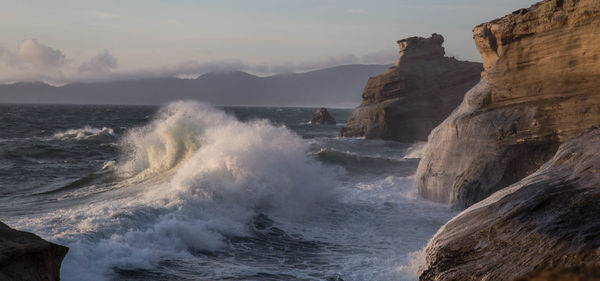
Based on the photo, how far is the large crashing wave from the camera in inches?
321

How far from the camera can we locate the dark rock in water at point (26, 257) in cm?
436

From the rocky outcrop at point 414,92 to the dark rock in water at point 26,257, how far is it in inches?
1278

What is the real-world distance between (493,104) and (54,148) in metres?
24.0

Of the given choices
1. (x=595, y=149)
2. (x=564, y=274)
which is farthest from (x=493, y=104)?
(x=564, y=274)

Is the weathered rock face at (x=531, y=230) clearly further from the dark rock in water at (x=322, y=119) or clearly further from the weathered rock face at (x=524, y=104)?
the dark rock in water at (x=322, y=119)

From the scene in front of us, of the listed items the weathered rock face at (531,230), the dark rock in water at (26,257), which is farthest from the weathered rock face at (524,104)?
the dark rock in water at (26,257)

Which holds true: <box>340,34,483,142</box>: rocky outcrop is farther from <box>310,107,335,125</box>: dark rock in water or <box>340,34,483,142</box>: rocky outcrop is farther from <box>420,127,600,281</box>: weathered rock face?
<box>420,127,600,281</box>: weathered rock face

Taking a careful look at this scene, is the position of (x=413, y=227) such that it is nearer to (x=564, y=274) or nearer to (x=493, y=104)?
(x=493, y=104)

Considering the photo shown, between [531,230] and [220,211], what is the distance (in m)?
7.45

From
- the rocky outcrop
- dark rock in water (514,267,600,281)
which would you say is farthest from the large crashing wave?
the rocky outcrop

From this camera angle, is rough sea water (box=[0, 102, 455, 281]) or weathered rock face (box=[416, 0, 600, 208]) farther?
weathered rock face (box=[416, 0, 600, 208])

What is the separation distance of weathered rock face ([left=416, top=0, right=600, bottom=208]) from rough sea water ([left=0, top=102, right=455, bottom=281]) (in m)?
1.28

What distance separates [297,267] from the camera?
825 cm

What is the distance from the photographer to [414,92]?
36906 mm
